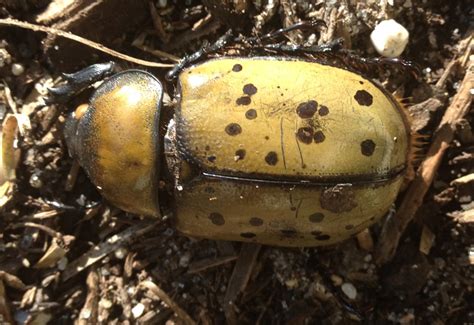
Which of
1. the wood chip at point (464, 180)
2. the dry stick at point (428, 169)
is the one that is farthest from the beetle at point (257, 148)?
the wood chip at point (464, 180)

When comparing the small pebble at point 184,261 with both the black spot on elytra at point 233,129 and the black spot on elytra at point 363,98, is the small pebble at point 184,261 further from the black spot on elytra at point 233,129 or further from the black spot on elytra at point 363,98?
the black spot on elytra at point 363,98

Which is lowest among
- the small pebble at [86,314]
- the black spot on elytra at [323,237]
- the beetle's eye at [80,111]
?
the small pebble at [86,314]

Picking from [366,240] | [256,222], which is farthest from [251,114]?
[366,240]

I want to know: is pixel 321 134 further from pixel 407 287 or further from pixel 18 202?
pixel 18 202

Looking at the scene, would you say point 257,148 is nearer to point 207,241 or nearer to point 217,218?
point 217,218

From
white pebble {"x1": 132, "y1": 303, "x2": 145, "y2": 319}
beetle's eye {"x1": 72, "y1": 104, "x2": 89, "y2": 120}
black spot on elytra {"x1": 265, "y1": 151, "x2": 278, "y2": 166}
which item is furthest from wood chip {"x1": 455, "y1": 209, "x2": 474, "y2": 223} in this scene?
beetle's eye {"x1": 72, "y1": 104, "x2": 89, "y2": 120}

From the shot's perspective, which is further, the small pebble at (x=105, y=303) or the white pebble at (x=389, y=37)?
the small pebble at (x=105, y=303)
